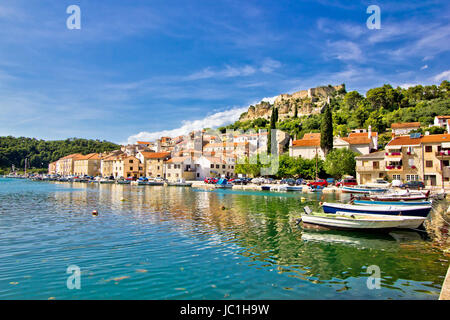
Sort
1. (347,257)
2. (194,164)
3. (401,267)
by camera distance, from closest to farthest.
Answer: (401,267)
(347,257)
(194,164)

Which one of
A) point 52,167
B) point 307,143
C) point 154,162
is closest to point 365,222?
point 307,143

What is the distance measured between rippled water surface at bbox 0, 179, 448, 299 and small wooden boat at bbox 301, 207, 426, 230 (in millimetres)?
543

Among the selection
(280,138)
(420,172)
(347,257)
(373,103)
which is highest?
(373,103)

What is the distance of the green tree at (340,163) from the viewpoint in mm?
57312

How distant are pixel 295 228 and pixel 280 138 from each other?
70990mm

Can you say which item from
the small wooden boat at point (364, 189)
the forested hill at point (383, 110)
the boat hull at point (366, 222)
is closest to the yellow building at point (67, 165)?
the forested hill at point (383, 110)

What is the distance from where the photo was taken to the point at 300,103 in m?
136

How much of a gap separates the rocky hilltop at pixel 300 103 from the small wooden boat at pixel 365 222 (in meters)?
111

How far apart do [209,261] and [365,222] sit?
10450mm

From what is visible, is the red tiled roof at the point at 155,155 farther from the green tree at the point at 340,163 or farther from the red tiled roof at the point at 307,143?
the green tree at the point at 340,163

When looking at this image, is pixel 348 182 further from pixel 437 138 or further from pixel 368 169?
pixel 437 138
